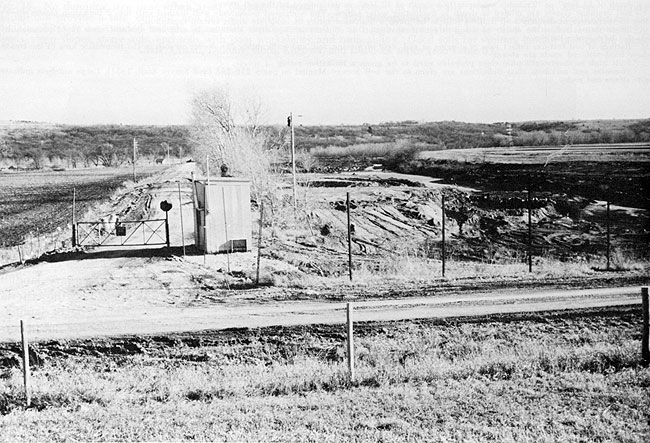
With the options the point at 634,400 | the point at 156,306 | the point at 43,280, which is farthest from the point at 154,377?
the point at 43,280

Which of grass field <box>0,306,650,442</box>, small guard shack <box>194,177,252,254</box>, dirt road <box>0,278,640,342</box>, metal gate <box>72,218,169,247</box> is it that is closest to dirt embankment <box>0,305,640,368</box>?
grass field <box>0,306,650,442</box>

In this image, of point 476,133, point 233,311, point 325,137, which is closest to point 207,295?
point 233,311

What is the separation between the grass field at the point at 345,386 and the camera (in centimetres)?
581

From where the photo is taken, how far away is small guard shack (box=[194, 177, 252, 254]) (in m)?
17.9

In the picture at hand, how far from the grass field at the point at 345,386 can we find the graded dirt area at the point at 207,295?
698 millimetres

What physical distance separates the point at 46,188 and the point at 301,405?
25.4 metres

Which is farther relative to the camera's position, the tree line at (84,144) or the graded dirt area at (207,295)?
the tree line at (84,144)

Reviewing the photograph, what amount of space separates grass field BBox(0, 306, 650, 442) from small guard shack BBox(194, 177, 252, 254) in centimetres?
764

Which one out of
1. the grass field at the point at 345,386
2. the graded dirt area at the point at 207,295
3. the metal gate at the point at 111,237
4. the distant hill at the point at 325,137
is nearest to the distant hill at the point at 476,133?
the distant hill at the point at 325,137

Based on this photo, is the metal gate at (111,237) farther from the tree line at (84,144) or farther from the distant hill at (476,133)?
the distant hill at (476,133)

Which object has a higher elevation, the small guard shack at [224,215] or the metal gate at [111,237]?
the small guard shack at [224,215]

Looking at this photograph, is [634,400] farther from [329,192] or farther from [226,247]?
[329,192]

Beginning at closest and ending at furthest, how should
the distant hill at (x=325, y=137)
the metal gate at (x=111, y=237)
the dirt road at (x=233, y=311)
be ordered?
the dirt road at (x=233, y=311)
the metal gate at (x=111, y=237)
the distant hill at (x=325, y=137)

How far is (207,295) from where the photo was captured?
13859mm
